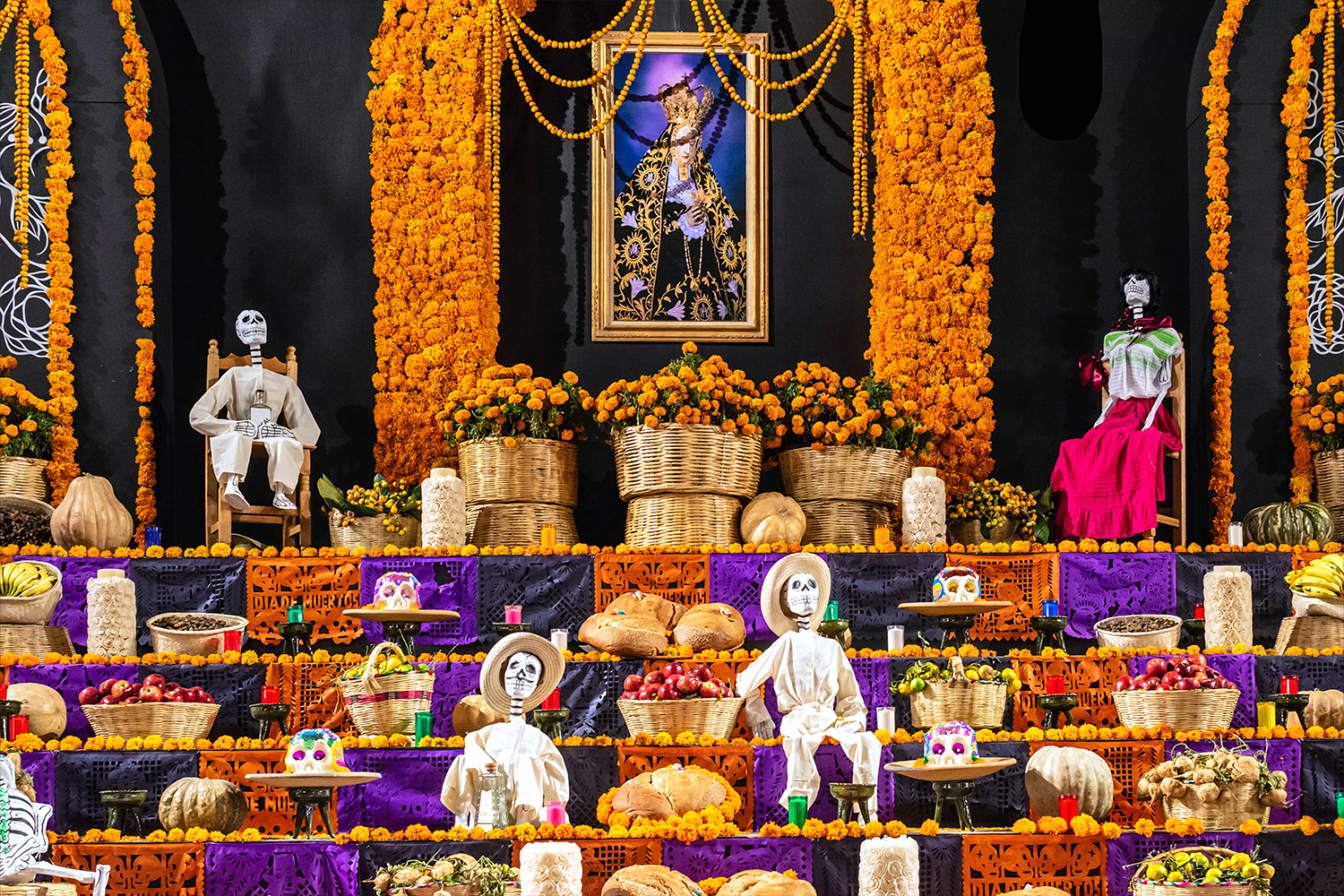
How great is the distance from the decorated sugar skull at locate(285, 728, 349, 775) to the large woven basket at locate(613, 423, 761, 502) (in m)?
2.68

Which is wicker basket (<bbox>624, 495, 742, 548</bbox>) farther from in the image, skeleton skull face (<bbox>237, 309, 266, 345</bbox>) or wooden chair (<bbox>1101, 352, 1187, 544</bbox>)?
wooden chair (<bbox>1101, 352, 1187, 544</bbox>)

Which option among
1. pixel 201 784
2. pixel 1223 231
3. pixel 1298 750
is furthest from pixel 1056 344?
pixel 201 784

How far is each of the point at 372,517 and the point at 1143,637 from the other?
390 cm

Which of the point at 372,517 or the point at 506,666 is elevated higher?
the point at 372,517

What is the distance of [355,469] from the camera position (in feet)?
29.3

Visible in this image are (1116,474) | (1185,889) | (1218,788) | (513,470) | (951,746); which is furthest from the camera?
(1116,474)

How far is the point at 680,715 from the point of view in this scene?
5621 millimetres

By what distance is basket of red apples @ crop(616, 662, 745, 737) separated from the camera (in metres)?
5.62

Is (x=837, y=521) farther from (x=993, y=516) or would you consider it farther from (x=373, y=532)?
(x=373, y=532)

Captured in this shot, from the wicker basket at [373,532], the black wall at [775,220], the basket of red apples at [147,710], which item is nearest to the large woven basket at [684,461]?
the wicker basket at [373,532]

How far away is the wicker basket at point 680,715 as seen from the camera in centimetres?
561

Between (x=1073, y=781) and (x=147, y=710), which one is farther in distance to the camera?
(x=147, y=710)

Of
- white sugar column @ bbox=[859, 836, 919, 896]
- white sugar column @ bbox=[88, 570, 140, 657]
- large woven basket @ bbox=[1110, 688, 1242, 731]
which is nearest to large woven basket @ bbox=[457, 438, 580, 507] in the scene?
white sugar column @ bbox=[88, 570, 140, 657]

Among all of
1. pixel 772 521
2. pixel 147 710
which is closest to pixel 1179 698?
pixel 772 521
